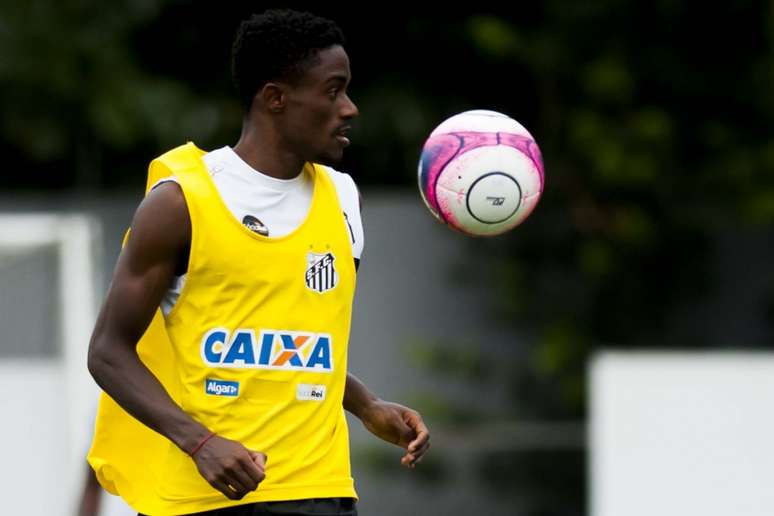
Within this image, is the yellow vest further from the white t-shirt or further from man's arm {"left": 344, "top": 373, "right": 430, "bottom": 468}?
man's arm {"left": 344, "top": 373, "right": 430, "bottom": 468}

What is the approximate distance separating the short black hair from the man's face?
31 millimetres

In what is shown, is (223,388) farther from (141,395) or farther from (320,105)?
(320,105)

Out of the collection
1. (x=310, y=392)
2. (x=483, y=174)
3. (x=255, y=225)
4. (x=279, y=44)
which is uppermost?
(x=279, y=44)

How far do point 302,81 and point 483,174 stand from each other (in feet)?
1.96

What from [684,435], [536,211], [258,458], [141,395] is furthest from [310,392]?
[536,211]

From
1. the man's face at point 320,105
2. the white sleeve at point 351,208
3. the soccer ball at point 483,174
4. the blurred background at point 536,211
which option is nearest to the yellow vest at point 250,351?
the white sleeve at point 351,208

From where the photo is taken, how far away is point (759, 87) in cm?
1167

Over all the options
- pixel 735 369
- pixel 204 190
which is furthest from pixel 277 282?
pixel 735 369

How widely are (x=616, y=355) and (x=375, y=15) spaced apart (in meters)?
5.24

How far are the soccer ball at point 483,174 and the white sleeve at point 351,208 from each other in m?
0.24

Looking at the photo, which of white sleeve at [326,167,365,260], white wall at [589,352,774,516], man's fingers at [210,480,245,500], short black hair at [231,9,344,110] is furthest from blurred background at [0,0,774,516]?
man's fingers at [210,480,245,500]

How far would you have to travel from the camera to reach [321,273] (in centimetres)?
446

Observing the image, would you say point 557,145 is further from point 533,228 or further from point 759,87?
point 759,87

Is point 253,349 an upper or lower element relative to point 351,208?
lower
